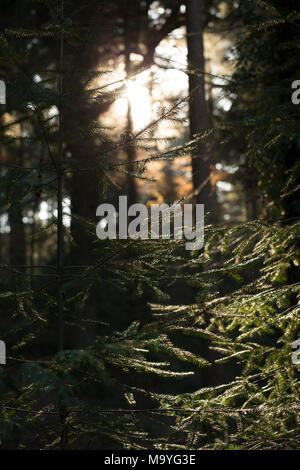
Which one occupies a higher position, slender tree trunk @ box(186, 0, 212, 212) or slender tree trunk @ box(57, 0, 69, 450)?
slender tree trunk @ box(186, 0, 212, 212)

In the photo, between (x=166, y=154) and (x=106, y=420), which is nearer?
(x=106, y=420)

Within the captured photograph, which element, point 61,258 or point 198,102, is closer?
point 61,258

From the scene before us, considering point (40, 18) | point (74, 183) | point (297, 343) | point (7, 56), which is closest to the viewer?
point (7, 56)

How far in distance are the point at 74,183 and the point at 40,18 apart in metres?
4.08

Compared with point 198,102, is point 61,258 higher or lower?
lower

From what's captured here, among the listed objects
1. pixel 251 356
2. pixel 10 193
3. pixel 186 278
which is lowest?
pixel 251 356

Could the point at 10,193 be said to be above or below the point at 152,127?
below

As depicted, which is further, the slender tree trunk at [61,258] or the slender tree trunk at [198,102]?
the slender tree trunk at [198,102]

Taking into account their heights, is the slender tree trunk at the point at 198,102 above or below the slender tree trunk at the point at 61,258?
above

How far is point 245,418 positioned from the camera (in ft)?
11.8

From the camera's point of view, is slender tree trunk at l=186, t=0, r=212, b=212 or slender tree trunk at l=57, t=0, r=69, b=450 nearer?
slender tree trunk at l=57, t=0, r=69, b=450
